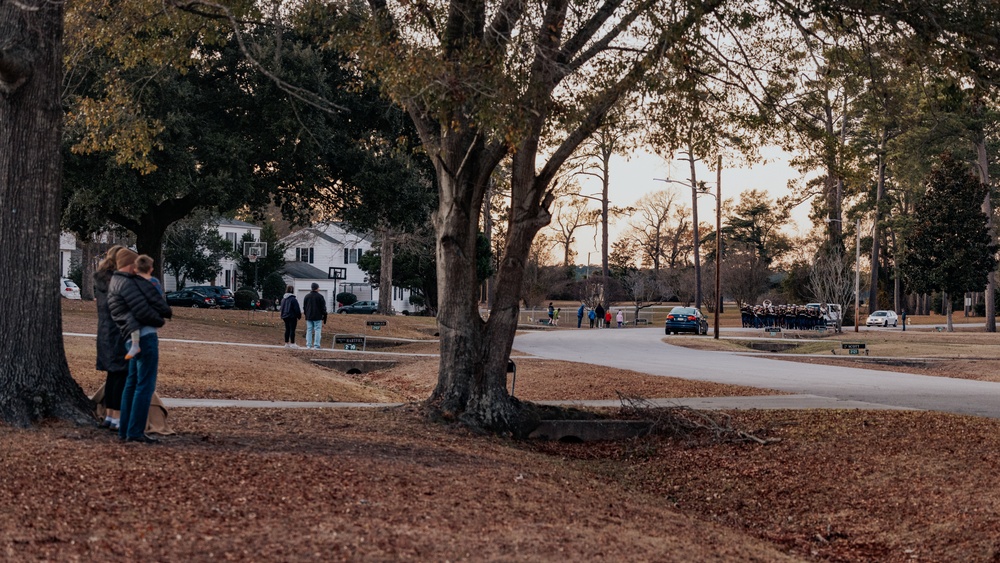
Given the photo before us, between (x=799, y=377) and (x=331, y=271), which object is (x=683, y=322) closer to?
(x=799, y=377)

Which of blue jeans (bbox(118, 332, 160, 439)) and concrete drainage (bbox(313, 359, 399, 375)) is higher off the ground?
blue jeans (bbox(118, 332, 160, 439))

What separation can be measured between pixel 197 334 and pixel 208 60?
781 cm

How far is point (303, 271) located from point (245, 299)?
70.7 feet

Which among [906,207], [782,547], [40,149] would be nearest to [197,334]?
[40,149]

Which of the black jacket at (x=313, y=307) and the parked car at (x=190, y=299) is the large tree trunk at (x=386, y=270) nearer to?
the parked car at (x=190, y=299)

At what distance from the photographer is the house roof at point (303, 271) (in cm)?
8333

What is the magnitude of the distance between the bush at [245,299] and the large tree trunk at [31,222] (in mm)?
52764

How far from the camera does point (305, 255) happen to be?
89812mm

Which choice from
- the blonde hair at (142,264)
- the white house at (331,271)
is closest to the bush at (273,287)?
the white house at (331,271)

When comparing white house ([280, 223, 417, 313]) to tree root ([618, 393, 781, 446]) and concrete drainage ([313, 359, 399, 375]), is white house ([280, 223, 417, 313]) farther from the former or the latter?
tree root ([618, 393, 781, 446])

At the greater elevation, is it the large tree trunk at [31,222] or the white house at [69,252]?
the white house at [69,252]

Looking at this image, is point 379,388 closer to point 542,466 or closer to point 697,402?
point 697,402

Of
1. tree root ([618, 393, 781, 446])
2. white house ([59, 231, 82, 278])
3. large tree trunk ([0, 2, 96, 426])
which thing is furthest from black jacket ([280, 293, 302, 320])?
white house ([59, 231, 82, 278])

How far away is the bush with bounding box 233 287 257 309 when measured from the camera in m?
62.6
